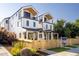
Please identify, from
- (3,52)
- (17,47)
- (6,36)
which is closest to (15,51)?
(17,47)

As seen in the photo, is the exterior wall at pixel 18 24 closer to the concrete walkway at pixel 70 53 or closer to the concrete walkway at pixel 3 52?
the concrete walkway at pixel 3 52

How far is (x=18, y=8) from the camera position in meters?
3.67

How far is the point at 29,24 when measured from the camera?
371cm

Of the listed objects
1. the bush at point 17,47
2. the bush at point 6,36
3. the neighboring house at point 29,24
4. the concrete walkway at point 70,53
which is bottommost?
the concrete walkway at point 70,53

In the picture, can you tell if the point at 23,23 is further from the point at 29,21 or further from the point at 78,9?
the point at 78,9

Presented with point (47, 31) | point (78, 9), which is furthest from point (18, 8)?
point (78, 9)

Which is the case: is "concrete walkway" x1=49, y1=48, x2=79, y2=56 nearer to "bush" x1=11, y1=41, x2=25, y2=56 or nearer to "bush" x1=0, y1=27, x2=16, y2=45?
"bush" x1=11, y1=41, x2=25, y2=56

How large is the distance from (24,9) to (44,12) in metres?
0.35

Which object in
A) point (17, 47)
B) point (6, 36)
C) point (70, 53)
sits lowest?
point (70, 53)

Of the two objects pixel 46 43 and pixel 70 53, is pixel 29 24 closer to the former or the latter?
pixel 46 43

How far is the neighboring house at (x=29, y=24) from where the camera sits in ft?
12.1

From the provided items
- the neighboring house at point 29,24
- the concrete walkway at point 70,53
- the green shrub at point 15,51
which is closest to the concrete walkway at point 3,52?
the green shrub at point 15,51

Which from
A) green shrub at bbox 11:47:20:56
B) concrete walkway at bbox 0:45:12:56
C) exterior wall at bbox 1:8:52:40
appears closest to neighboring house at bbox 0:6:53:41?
exterior wall at bbox 1:8:52:40

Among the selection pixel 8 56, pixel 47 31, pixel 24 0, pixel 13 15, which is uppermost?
pixel 24 0
